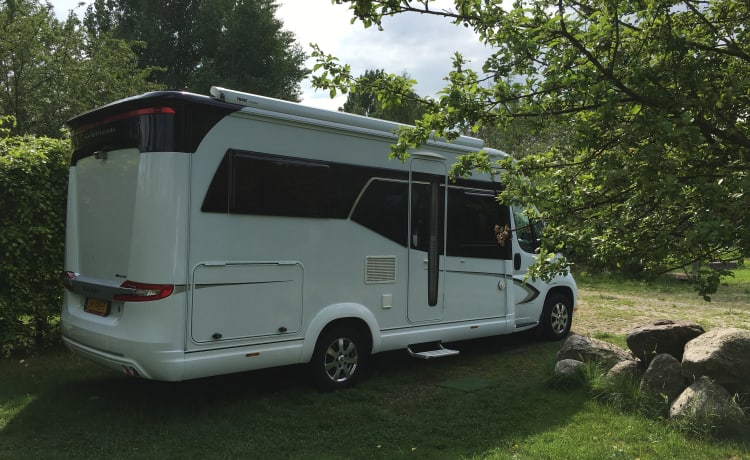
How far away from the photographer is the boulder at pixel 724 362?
479 centimetres

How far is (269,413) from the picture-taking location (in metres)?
4.93

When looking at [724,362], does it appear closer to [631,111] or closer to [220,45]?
[631,111]

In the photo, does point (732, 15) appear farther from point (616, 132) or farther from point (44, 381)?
point (44, 381)

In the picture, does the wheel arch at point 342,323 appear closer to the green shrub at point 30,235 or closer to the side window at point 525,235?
the side window at point 525,235

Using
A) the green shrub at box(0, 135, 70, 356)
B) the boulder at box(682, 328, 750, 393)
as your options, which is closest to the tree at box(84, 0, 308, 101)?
the green shrub at box(0, 135, 70, 356)

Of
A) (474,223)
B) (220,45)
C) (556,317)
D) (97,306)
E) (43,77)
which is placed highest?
(220,45)

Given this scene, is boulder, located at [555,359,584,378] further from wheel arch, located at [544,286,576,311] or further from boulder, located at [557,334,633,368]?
wheel arch, located at [544,286,576,311]

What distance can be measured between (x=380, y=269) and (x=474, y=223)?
162 cm

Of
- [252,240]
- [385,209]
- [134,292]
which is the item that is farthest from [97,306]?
[385,209]

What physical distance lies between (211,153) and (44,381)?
302 cm

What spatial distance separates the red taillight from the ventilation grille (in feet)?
6.64

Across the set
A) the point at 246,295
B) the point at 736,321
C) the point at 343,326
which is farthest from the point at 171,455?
the point at 736,321

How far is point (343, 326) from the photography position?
556cm

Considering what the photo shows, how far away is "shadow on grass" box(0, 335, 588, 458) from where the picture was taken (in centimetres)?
418
